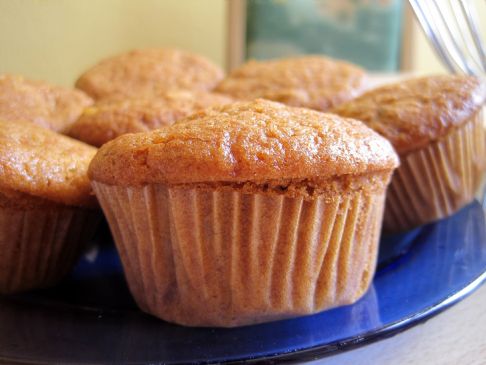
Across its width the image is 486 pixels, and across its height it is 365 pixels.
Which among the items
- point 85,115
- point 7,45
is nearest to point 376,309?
point 85,115

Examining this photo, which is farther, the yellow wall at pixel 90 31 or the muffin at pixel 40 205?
the yellow wall at pixel 90 31

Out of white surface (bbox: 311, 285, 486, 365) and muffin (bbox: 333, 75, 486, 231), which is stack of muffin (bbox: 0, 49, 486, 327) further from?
white surface (bbox: 311, 285, 486, 365)

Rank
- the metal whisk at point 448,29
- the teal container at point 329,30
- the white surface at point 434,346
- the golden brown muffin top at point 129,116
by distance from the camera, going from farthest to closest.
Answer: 1. the teal container at point 329,30
2. the metal whisk at point 448,29
3. the golden brown muffin top at point 129,116
4. the white surface at point 434,346

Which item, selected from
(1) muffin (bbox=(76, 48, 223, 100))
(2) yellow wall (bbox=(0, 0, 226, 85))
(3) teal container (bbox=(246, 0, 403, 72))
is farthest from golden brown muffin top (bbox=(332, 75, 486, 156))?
(3) teal container (bbox=(246, 0, 403, 72))

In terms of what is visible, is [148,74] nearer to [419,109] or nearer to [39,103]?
[39,103]

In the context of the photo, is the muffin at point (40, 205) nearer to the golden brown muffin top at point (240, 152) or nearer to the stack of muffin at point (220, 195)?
the stack of muffin at point (220, 195)

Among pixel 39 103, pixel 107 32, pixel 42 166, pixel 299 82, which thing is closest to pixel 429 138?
pixel 299 82

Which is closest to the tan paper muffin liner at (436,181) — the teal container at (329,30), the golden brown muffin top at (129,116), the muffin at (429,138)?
the muffin at (429,138)

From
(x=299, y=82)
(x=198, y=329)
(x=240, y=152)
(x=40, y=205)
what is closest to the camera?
(x=240, y=152)
